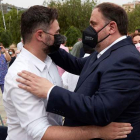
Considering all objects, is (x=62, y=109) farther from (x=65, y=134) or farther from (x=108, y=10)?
(x=108, y=10)

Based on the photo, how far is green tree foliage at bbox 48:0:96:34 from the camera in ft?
102

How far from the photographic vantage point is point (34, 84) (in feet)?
5.63

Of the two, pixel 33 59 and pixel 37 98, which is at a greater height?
pixel 33 59

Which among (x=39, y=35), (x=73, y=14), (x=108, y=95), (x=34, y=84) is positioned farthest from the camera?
(x=73, y=14)

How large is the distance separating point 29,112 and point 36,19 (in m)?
0.72

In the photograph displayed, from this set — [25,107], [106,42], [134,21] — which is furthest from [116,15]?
[134,21]

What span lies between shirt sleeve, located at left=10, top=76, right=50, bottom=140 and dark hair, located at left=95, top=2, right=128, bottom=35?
81 centimetres

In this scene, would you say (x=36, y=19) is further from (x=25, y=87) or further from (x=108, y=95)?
(x=108, y=95)

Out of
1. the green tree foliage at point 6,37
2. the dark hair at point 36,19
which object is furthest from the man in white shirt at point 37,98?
the green tree foliage at point 6,37

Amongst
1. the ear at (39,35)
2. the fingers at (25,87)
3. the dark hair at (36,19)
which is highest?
the dark hair at (36,19)

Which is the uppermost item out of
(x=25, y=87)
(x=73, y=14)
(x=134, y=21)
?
(x=25, y=87)

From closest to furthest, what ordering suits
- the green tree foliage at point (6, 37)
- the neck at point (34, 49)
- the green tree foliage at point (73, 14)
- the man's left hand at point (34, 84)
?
the man's left hand at point (34, 84), the neck at point (34, 49), the green tree foliage at point (73, 14), the green tree foliage at point (6, 37)

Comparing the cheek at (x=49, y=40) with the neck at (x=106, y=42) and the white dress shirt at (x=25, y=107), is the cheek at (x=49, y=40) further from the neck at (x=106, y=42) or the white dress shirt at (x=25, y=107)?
the neck at (x=106, y=42)

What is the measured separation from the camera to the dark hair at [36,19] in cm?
201
